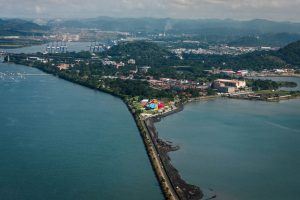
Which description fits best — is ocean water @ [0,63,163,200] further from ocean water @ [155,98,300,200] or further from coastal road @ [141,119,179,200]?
ocean water @ [155,98,300,200]

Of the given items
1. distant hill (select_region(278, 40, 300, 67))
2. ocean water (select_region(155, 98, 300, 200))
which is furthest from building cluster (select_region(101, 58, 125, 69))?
ocean water (select_region(155, 98, 300, 200))

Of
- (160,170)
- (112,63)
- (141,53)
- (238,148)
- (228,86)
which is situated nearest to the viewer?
(160,170)

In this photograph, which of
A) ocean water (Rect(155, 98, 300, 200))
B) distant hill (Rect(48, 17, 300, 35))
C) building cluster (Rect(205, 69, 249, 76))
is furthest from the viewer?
distant hill (Rect(48, 17, 300, 35))

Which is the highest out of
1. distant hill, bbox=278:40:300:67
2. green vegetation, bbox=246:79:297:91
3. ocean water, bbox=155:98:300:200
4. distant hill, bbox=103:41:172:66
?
distant hill, bbox=278:40:300:67

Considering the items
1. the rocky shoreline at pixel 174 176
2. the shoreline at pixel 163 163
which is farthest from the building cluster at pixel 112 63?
the rocky shoreline at pixel 174 176

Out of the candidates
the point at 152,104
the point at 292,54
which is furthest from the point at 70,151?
the point at 292,54

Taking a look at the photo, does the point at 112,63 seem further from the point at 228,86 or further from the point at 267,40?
the point at 267,40

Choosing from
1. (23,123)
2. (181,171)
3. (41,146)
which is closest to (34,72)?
(23,123)
